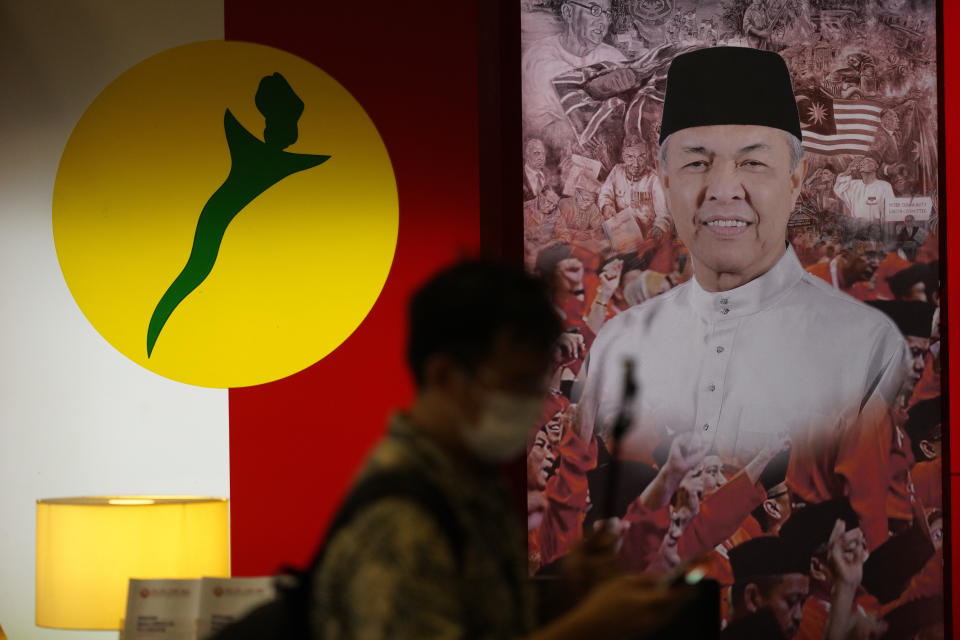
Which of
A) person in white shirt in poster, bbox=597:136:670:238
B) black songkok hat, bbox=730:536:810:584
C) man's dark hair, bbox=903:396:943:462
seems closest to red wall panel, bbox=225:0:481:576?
person in white shirt in poster, bbox=597:136:670:238

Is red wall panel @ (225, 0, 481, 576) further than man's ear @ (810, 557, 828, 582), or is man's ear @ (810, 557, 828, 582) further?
red wall panel @ (225, 0, 481, 576)

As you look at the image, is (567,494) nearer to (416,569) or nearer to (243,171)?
(243,171)

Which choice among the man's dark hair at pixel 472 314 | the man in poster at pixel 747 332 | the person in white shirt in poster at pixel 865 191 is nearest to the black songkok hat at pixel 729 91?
the man in poster at pixel 747 332

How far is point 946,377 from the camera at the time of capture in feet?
11.3


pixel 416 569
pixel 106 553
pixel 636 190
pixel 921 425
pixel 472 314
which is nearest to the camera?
pixel 416 569

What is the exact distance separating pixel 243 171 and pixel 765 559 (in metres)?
2.03

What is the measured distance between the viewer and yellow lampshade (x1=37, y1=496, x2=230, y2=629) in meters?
2.97

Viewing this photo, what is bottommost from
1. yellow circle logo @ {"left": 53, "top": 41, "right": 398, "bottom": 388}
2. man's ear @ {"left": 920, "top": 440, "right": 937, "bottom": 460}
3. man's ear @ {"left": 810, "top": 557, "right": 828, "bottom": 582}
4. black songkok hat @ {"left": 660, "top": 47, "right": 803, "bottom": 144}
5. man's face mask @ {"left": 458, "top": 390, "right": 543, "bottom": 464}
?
man's ear @ {"left": 810, "top": 557, "right": 828, "bottom": 582}

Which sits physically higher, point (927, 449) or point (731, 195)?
point (731, 195)

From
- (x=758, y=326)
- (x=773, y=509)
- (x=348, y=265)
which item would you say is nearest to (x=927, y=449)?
(x=773, y=509)

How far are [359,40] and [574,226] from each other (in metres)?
0.90

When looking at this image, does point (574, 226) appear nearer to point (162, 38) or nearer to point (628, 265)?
point (628, 265)

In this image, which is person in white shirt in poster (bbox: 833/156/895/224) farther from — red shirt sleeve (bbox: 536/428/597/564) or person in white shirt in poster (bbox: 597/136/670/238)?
red shirt sleeve (bbox: 536/428/597/564)

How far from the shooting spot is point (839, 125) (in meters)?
3.48
